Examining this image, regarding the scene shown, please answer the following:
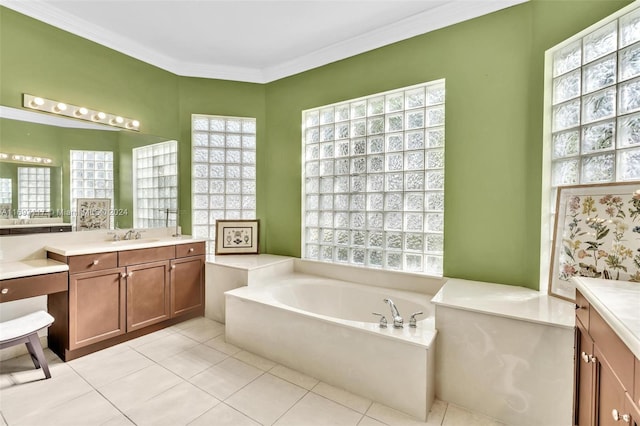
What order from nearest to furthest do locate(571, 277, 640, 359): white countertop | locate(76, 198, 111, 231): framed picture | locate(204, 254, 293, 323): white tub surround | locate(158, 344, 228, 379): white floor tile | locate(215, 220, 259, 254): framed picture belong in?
locate(571, 277, 640, 359): white countertop, locate(158, 344, 228, 379): white floor tile, locate(76, 198, 111, 231): framed picture, locate(204, 254, 293, 323): white tub surround, locate(215, 220, 259, 254): framed picture

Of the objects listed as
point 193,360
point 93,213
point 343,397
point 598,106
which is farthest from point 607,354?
point 93,213

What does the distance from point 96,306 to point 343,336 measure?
1966 millimetres

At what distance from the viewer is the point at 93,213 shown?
2.61m

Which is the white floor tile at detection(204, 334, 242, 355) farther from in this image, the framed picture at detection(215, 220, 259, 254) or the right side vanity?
the right side vanity

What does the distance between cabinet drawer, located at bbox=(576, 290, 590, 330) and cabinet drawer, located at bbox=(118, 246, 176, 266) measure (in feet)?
9.81

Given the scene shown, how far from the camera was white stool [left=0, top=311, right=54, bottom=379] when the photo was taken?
1758 millimetres

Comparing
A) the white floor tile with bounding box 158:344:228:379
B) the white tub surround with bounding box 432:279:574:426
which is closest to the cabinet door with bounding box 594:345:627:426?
the white tub surround with bounding box 432:279:574:426

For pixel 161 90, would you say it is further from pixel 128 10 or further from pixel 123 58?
pixel 128 10

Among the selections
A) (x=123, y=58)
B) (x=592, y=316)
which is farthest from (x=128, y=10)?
(x=592, y=316)

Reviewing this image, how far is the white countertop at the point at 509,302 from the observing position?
5.11 ft

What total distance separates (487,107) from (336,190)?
1.49 meters

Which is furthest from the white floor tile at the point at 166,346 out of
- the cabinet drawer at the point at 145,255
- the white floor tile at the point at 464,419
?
the white floor tile at the point at 464,419

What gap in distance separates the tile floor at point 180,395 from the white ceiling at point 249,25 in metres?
2.74

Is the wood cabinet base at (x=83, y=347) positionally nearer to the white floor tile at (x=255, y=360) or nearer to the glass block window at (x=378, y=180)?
the white floor tile at (x=255, y=360)
